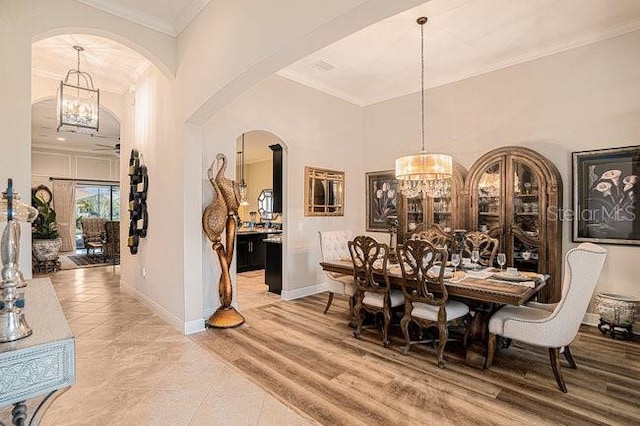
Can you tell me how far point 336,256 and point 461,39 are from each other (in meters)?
3.24

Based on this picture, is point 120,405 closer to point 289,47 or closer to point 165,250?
point 165,250

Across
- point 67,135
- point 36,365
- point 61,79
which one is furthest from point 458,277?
point 67,135

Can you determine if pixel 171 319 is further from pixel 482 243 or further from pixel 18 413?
pixel 482 243

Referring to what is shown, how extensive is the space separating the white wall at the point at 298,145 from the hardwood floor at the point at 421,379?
5.01 feet

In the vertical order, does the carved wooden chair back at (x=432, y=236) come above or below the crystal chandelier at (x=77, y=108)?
below

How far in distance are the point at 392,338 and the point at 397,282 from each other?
718mm

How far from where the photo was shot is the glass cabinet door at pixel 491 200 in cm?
439

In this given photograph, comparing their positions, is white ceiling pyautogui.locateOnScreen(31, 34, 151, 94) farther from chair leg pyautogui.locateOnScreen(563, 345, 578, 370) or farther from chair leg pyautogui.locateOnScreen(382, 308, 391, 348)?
chair leg pyautogui.locateOnScreen(563, 345, 578, 370)

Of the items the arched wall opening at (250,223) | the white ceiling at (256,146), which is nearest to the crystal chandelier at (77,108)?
the arched wall opening at (250,223)

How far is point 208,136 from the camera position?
420 cm

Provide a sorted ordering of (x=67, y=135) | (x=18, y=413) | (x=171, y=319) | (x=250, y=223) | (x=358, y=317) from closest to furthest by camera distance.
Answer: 1. (x=18, y=413)
2. (x=358, y=317)
3. (x=171, y=319)
4. (x=67, y=135)
5. (x=250, y=223)

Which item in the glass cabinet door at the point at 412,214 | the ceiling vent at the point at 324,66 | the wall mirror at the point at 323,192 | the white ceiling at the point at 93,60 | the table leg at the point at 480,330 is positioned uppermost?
the ceiling vent at the point at 324,66

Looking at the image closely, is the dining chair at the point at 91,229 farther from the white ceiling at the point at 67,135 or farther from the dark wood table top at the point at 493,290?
the dark wood table top at the point at 493,290

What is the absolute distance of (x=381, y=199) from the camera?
19.8 ft
